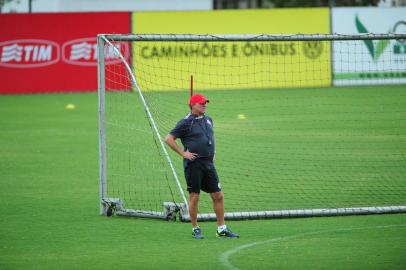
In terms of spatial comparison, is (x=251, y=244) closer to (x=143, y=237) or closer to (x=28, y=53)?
(x=143, y=237)

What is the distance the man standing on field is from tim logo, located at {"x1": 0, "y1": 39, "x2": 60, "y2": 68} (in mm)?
24473

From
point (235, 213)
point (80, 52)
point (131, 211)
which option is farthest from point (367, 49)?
point (131, 211)

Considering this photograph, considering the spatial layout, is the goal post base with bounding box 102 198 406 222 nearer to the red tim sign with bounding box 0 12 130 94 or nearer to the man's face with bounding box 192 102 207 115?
the man's face with bounding box 192 102 207 115

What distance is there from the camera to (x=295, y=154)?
67.5ft

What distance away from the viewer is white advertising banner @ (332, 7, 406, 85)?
33.1 meters

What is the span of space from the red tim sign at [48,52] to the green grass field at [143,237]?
1679cm

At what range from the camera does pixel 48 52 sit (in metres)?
36.2

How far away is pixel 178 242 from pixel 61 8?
44059 millimetres

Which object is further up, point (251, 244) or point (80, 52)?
point (80, 52)

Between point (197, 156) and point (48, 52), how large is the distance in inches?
976

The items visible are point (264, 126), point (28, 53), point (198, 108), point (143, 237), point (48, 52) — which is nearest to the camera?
point (198, 108)

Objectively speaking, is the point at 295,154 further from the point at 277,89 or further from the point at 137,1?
the point at 137,1

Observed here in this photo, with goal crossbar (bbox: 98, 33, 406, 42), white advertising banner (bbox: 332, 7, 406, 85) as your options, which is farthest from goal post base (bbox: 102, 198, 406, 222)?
white advertising banner (bbox: 332, 7, 406, 85)

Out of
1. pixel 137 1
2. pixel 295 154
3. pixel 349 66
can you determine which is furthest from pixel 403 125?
pixel 137 1
